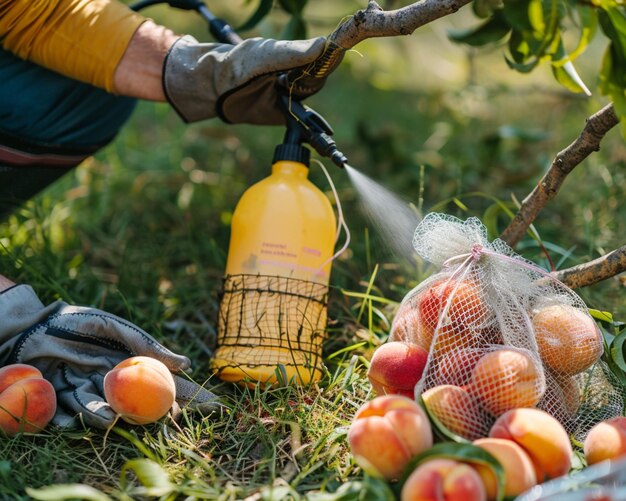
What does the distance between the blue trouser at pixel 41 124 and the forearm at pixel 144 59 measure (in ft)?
0.62

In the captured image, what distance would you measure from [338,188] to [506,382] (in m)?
1.58

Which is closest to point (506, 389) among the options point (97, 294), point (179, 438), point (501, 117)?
point (179, 438)

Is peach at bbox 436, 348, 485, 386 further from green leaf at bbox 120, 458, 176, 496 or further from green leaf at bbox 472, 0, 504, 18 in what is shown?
green leaf at bbox 472, 0, 504, 18

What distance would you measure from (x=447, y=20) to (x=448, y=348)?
10.4 feet

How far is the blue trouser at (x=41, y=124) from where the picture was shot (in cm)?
207

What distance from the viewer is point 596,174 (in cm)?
310

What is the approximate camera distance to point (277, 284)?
1.96 metres

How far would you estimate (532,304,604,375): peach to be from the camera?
1.65 metres

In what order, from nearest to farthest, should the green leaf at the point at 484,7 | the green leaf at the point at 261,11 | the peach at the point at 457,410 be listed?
the peach at the point at 457,410 → the green leaf at the point at 484,7 → the green leaf at the point at 261,11

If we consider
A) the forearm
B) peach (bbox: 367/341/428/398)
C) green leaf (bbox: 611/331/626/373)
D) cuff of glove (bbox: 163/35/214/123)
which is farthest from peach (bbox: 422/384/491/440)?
the forearm

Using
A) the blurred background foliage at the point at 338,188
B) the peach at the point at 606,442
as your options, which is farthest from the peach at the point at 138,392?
the peach at the point at 606,442

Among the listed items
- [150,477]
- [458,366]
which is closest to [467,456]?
[458,366]

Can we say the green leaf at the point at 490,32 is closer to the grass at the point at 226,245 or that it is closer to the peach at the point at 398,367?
the grass at the point at 226,245

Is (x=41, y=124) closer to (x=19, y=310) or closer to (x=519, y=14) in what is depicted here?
(x=19, y=310)
